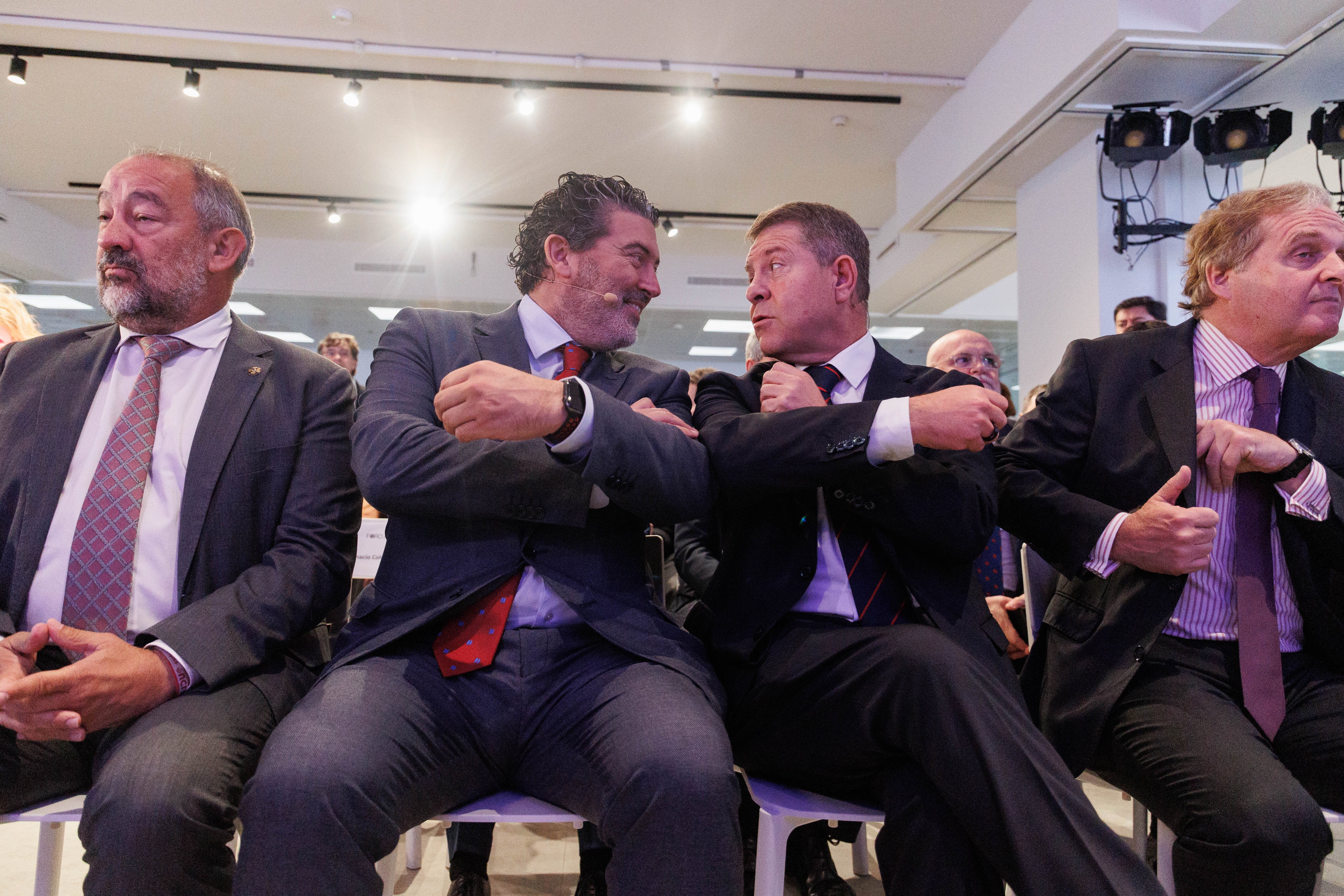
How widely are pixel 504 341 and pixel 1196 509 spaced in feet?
4.18

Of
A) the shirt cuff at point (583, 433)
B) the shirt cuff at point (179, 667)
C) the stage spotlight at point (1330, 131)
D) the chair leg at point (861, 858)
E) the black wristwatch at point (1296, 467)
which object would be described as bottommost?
the chair leg at point (861, 858)

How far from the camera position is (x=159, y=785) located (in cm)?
116

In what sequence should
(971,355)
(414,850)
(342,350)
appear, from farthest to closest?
1. (342,350)
2. (971,355)
3. (414,850)

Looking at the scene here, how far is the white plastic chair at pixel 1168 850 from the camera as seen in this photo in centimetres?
142

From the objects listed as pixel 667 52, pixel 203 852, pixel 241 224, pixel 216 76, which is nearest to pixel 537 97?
pixel 667 52

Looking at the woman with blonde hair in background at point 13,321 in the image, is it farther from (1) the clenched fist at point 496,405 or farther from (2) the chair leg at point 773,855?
(2) the chair leg at point 773,855

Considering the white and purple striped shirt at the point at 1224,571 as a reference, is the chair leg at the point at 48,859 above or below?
below

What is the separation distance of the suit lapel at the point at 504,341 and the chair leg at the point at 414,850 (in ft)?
4.22

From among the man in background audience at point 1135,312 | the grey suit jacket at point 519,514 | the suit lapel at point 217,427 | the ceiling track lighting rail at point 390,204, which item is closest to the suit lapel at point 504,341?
the grey suit jacket at point 519,514

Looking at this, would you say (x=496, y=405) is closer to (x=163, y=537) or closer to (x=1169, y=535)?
(x=163, y=537)

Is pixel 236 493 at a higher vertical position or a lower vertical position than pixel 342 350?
lower

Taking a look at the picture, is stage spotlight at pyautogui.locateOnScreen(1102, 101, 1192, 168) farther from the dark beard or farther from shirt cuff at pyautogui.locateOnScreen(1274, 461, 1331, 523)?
the dark beard

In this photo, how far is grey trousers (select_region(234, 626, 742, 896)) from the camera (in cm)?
109

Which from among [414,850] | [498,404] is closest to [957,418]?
[498,404]
